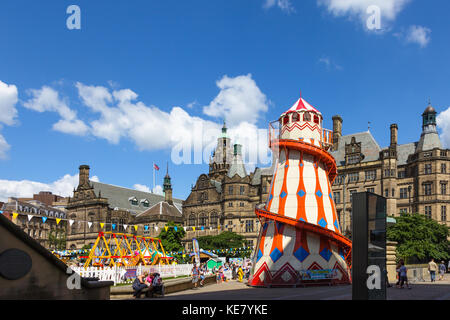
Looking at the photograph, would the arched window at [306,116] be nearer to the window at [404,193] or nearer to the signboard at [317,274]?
the signboard at [317,274]

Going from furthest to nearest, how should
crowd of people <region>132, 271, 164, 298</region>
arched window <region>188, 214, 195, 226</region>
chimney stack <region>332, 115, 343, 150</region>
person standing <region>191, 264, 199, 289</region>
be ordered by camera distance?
arched window <region>188, 214, 195, 226</region>, chimney stack <region>332, 115, 343, 150</region>, person standing <region>191, 264, 199, 289</region>, crowd of people <region>132, 271, 164, 298</region>

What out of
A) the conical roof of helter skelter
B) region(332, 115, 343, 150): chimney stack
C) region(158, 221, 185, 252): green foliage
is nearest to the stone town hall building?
region(332, 115, 343, 150): chimney stack

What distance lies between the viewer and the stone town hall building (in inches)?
2437

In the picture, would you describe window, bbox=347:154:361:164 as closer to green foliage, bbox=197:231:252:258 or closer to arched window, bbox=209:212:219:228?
green foliage, bbox=197:231:252:258

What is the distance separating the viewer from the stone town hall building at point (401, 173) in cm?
6191

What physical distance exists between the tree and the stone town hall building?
9.25 meters

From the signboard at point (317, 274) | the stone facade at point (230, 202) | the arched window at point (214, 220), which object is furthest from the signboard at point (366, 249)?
the arched window at point (214, 220)

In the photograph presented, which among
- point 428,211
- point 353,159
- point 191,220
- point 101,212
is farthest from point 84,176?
point 428,211

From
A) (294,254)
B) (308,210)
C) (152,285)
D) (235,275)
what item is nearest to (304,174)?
(308,210)

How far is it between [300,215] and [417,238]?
30521mm

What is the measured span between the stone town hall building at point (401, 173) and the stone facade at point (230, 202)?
15075 millimetres

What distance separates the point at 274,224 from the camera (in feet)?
84.5
